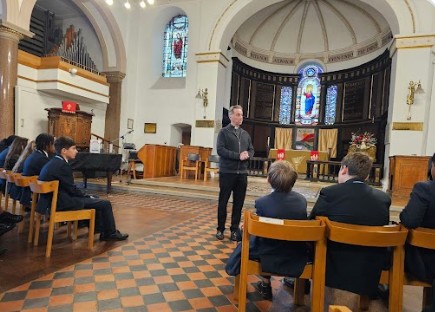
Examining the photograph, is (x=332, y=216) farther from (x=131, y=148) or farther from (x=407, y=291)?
(x=131, y=148)

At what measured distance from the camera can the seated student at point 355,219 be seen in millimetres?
1706

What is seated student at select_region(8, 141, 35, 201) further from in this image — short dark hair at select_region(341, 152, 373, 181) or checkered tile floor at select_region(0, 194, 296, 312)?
short dark hair at select_region(341, 152, 373, 181)

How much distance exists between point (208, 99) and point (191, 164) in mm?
2398

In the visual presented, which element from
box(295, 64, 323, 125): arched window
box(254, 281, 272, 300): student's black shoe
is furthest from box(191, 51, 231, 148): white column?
box(254, 281, 272, 300): student's black shoe

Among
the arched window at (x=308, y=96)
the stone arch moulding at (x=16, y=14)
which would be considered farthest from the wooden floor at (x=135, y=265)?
the arched window at (x=308, y=96)

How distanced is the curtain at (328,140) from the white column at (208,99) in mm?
5196

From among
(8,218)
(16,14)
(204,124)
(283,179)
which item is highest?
(16,14)

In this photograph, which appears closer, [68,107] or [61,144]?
[61,144]

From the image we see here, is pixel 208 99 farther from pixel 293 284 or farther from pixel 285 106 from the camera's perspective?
pixel 293 284

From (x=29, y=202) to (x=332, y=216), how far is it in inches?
125

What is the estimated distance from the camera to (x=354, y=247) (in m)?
1.72

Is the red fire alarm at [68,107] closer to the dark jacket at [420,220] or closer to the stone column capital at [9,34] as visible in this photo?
the stone column capital at [9,34]

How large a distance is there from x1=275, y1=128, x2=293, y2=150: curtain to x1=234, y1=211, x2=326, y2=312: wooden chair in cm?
1199

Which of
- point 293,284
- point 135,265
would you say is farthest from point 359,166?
point 135,265
